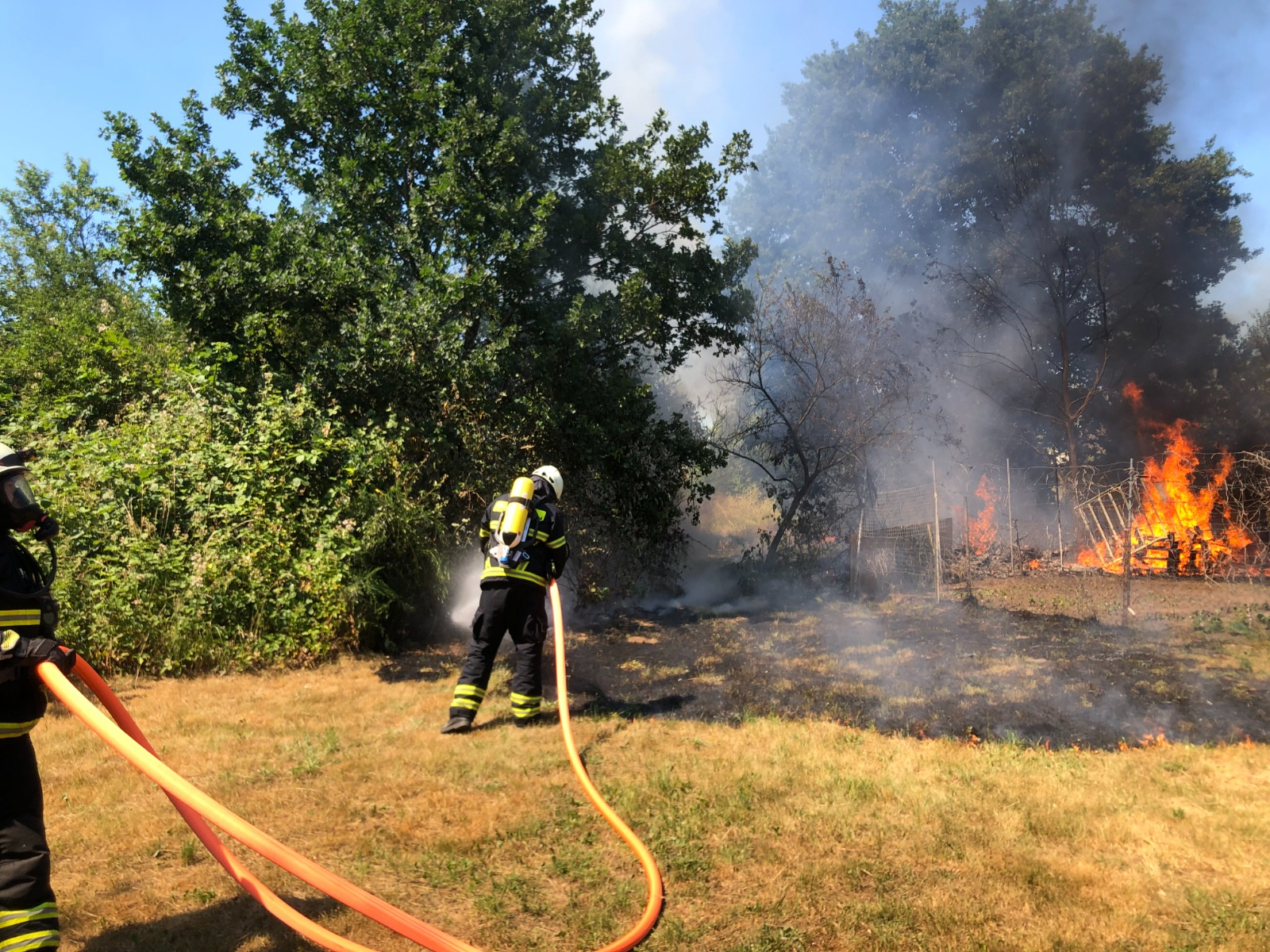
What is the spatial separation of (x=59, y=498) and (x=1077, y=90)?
88.4 feet

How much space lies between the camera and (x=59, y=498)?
830cm

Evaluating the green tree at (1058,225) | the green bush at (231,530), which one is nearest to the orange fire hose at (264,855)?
the green bush at (231,530)

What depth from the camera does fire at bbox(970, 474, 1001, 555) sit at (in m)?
18.6

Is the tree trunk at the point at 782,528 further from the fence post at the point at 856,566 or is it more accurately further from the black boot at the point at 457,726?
the black boot at the point at 457,726

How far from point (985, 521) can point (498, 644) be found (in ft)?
58.7

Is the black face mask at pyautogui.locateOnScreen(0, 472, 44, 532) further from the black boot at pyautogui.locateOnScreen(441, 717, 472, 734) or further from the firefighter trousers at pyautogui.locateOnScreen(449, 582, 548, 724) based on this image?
the black boot at pyautogui.locateOnScreen(441, 717, 472, 734)

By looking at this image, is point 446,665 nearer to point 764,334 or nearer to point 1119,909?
point 1119,909

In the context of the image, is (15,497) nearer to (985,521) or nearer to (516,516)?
(516,516)

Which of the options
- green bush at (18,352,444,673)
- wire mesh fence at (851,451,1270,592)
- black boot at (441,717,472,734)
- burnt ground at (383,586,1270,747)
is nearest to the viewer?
black boot at (441,717,472,734)

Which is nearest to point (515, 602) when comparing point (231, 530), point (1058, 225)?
point (231, 530)

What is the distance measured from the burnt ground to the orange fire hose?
3672 mm

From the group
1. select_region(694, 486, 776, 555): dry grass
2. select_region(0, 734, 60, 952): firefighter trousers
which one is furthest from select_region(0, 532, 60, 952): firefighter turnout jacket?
select_region(694, 486, 776, 555): dry grass

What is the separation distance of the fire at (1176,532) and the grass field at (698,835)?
11.3 metres

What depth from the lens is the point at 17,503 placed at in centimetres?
319
